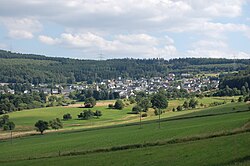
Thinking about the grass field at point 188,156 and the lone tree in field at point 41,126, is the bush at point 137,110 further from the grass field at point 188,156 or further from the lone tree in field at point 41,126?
the grass field at point 188,156

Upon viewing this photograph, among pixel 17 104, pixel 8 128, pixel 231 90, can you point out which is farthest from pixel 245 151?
pixel 17 104

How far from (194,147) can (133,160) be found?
17.5ft

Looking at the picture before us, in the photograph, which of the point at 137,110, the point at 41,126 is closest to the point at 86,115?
the point at 137,110

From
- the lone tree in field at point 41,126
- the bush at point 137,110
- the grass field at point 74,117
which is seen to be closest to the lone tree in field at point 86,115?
A: the grass field at point 74,117

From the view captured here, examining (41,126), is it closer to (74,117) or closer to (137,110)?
(74,117)

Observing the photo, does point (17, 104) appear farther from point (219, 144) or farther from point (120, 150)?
point (219, 144)

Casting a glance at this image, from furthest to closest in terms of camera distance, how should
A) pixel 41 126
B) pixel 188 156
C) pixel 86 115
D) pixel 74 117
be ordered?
pixel 74 117 → pixel 86 115 → pixel 41 126 → pixel 188 156

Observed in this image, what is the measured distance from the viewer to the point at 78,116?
134125mm

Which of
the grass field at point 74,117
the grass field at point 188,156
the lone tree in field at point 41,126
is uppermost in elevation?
the grass field at point 188,156

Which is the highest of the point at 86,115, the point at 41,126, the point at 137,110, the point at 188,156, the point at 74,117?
the point at 188,156

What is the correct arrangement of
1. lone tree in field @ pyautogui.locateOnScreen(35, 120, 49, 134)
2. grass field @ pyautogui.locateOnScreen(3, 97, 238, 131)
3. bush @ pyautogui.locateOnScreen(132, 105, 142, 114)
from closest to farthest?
lone tree in field @ pyautogui.locateOnScreen(35, 120, 49, 134)
grass field @ pyautogui.locateOnScreen(3, 97, 238, 131)
bush @ pyautogui.locateOnScreen(132, 105, 142, 114)

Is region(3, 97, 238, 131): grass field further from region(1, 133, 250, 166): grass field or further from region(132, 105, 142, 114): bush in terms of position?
region(1, 133, 250, 166): grass field

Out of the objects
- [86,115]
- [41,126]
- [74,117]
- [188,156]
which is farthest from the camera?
[74,117]

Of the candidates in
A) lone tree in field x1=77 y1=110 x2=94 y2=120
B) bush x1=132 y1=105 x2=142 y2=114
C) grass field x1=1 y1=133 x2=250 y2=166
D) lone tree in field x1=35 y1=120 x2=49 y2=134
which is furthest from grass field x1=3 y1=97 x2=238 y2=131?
grass field x1=1 y1=133 x2=250 y2=166
